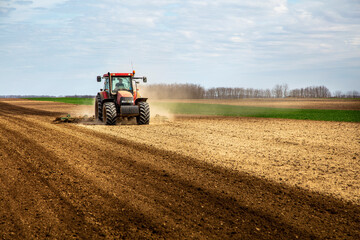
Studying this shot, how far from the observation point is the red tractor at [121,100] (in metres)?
18.5

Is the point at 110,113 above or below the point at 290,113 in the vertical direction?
above

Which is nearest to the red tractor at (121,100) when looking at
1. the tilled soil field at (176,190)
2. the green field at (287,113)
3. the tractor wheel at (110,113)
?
the tractor wheel at (110,113)

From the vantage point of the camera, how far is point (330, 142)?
1409 centimetres

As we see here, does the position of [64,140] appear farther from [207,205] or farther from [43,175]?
[207,205]

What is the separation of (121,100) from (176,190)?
39.2ft

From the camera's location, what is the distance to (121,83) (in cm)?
1947

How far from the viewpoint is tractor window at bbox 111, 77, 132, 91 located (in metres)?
19.3

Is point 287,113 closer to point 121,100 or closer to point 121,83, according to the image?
point 121,83

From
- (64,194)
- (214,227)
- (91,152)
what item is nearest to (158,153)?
(91,152)

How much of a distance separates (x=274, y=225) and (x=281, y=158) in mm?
5518

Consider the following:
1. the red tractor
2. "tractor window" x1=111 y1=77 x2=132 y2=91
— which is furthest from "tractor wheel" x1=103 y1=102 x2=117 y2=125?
"tractor window" x1=111 y1=77 x2=132 y2=91

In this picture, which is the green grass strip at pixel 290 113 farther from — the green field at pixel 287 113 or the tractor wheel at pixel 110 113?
the tractor wheel at pixel 110 113

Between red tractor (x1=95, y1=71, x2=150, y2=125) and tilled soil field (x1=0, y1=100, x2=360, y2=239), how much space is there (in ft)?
17.6

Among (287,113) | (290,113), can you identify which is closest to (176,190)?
(287,113)
